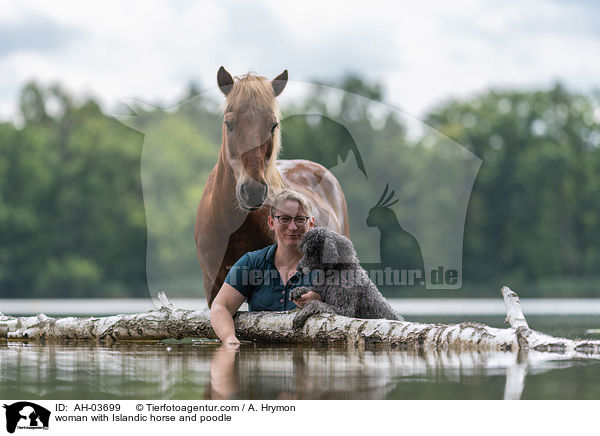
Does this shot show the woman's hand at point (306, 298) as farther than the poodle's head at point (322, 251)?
Yes

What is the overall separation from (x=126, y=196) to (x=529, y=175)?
720 inches

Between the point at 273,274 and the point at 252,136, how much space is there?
0.99 metres

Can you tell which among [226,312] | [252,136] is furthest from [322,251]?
[252,136]

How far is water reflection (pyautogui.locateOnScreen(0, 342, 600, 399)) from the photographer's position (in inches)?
139

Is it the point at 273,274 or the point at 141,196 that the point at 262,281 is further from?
the point at 141,196

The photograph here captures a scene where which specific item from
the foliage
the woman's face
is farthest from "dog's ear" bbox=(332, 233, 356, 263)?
the foliage

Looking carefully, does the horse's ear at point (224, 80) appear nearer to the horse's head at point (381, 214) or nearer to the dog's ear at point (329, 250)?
the dog's ear at point (329, 250)

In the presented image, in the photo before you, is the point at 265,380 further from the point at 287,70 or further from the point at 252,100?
the point at 287,70

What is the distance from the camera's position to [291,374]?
407 centimetres

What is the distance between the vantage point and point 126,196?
39000 mm

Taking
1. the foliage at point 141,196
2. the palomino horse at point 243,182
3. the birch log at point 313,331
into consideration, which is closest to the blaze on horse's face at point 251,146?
the palomino horse at point 243,182

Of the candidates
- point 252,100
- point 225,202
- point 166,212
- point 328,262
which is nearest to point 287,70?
point 252,100

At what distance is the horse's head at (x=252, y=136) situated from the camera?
5.94m
